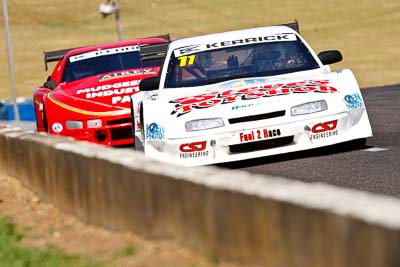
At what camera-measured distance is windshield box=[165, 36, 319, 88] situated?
39.4 feet

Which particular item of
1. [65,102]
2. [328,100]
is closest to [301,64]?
[328,100]

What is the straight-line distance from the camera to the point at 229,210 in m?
5.64

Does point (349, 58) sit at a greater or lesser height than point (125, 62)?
lesser

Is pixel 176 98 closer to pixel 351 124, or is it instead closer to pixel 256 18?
pixel 351 124

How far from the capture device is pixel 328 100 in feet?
35.2

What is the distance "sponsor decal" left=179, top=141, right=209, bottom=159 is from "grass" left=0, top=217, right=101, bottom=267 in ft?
9.16

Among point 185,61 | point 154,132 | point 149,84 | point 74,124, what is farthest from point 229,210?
point 74,124

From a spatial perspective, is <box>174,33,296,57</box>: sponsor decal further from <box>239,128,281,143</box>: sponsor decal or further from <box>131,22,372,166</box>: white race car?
<box>239,128,281,143</box>: sponsor decal

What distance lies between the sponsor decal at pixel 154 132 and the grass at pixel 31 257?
2830mm

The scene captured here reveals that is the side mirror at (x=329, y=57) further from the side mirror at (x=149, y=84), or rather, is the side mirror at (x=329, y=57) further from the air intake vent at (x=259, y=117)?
the air intake vent at (x=259, y=117)

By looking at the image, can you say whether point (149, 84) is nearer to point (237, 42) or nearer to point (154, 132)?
point (237, 42)

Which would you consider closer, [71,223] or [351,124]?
[71,223]

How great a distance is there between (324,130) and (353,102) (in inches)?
16.0

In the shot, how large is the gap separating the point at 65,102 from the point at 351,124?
16.4ft
